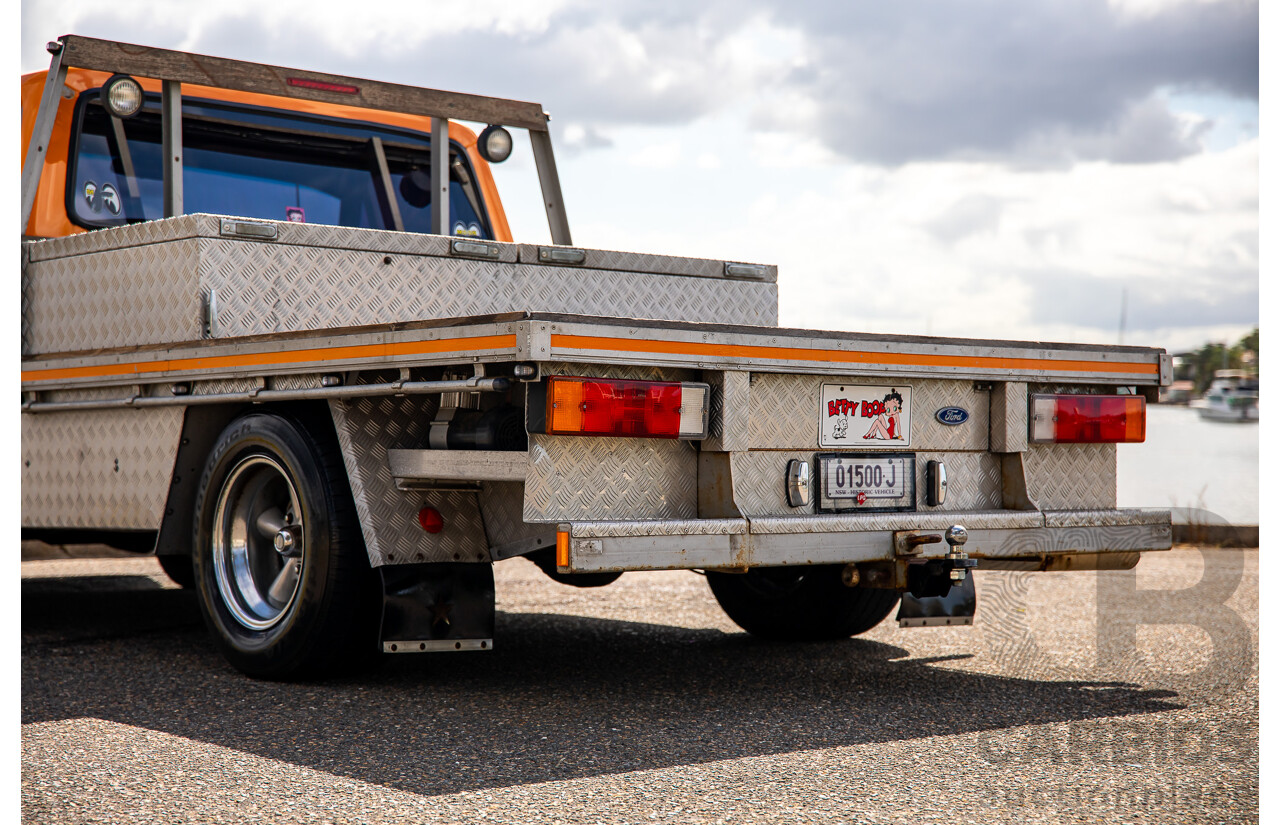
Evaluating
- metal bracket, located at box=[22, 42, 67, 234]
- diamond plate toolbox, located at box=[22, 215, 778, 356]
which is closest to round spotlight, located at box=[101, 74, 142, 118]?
metal bracket, located at box=[22, 42, 67, 234]

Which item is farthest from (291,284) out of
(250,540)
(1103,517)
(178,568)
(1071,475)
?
(1103,517)

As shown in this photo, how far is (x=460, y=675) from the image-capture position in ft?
16.5

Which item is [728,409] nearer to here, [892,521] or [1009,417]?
[892,521]

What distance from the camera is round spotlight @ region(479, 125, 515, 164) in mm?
7262

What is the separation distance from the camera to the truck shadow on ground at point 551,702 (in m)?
3.78

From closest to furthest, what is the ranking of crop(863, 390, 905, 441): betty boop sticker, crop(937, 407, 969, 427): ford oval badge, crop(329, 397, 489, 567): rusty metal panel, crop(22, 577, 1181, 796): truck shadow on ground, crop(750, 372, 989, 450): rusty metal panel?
crop(22, 577, 1181, 796): truck shadow on ground, crop(750, 372, 989, 450): rusty metal panel, crop(329, 397, 489, 567): rusty metal panel, crop(863, 390, 905, 441): betty boop sticker, crop(937, 407, 969, 427): ford oval badge

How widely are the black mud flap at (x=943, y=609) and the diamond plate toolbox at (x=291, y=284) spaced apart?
5.75 ft

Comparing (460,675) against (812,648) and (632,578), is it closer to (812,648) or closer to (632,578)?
(812,648)

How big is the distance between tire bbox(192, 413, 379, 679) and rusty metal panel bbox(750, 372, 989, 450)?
142 cm

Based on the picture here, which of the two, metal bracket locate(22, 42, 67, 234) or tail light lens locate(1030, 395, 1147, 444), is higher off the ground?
metal bracket locate(22, 42, 67, 234)

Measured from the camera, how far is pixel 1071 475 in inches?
201

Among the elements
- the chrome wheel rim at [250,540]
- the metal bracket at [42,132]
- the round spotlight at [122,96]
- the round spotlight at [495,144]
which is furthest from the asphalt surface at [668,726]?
the round spotlight at [495,144]

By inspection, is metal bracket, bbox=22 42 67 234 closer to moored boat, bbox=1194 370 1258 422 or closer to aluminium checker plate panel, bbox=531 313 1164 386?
aluminium checker plate panel, bbox=531 313 1164 386

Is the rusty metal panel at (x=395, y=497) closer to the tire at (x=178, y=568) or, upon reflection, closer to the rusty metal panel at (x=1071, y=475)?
the rusty metal panel at (x=1071, y=475)
